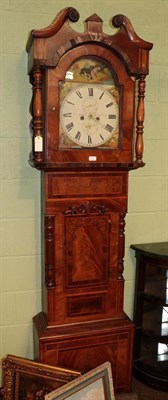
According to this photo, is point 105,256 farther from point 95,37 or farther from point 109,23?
point 109,23

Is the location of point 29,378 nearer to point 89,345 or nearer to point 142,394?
point 89,345

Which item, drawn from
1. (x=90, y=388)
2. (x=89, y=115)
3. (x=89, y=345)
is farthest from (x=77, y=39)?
(x=90, y=388)

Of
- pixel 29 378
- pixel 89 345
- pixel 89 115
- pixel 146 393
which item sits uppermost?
pixel 89 115

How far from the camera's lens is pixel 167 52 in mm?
1933

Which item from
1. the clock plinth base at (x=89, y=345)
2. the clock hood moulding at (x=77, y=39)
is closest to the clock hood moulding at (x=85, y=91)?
the clock hood moulding at (x=77, y=39)

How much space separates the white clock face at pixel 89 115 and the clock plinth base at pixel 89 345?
3.05ft

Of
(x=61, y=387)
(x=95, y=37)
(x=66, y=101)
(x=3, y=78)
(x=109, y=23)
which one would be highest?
(x=109, y=23)

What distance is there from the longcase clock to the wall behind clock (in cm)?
14

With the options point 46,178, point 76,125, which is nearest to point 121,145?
point 76,125

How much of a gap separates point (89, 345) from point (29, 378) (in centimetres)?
33

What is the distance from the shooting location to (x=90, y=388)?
158 centimetres

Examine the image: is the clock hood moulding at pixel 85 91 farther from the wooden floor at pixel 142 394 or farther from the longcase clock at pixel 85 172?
the wooden floor at pixel 142 394

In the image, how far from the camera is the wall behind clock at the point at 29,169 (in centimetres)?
171

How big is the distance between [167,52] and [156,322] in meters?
1.56
